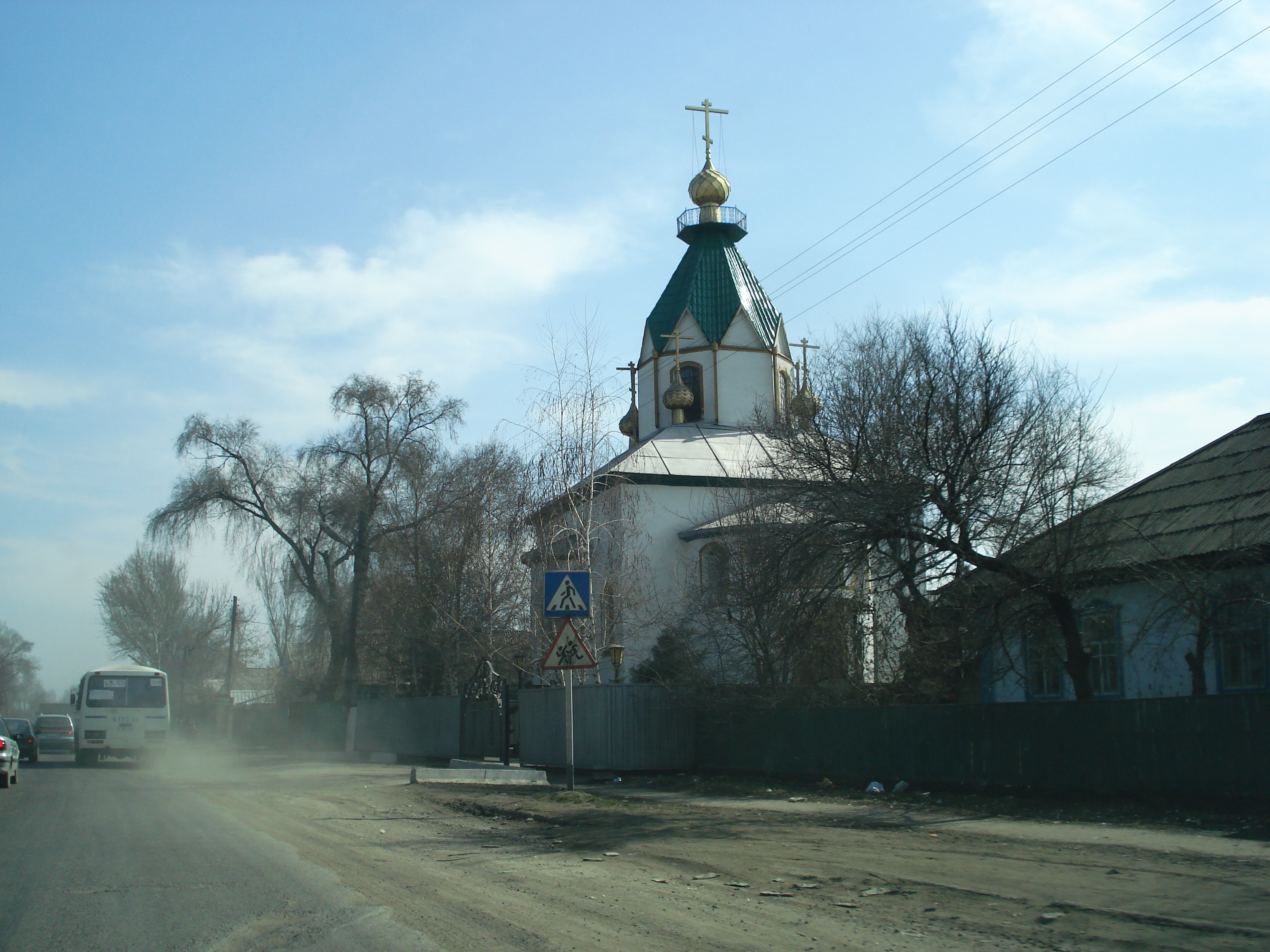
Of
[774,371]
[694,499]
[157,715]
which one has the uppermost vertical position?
[774,371]

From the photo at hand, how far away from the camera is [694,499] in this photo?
3503 centimetres

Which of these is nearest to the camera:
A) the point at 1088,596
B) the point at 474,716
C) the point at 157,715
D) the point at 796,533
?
the point at 796,533

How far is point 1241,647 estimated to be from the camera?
17.0 metres

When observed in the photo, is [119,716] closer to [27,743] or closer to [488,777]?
[27,743]

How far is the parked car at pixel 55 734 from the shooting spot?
3753 centimetres

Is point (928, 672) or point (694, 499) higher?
point (694, 499)

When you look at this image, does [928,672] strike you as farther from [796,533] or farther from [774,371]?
[774,371]

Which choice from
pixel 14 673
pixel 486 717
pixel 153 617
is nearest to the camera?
pixel 486 717

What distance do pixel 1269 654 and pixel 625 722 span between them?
10.7 m

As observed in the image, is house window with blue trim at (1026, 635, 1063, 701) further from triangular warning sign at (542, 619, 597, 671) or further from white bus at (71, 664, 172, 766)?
white bus at (71, 664, 172, 766)

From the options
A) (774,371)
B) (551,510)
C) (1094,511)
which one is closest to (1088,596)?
(1094,511)

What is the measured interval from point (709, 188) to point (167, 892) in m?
36.5

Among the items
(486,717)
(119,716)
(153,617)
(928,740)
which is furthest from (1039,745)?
(153,617)

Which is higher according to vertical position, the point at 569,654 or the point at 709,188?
the point at 709,188
